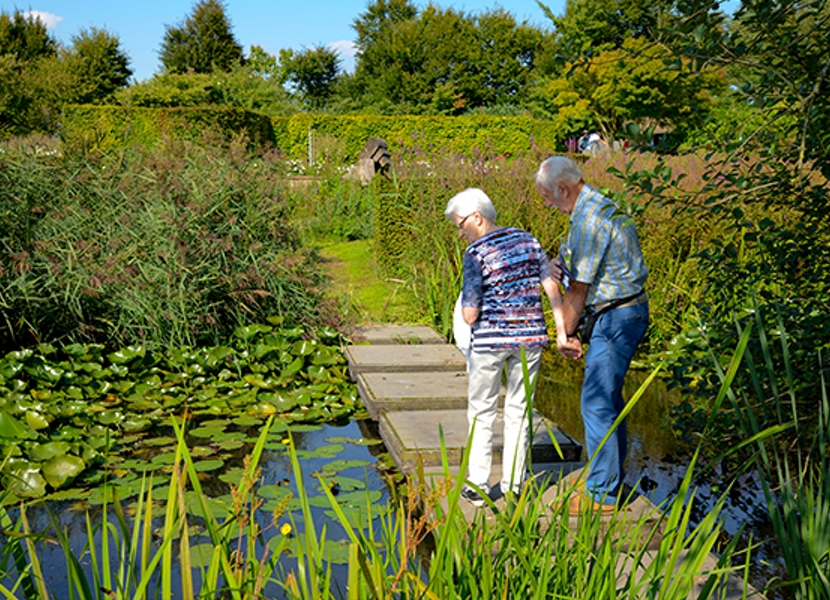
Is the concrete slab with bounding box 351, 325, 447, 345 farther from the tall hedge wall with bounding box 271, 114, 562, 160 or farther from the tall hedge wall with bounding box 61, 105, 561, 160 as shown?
the tall hedge wall with bounding box 271, 114, 562, 160

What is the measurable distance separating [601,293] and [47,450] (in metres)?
3.09

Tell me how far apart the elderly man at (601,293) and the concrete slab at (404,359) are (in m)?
2.66

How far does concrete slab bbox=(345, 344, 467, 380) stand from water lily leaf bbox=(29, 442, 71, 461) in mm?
2340

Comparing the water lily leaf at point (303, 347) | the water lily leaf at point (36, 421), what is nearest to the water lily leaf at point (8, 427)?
the water lily leaf at point (36, 421)

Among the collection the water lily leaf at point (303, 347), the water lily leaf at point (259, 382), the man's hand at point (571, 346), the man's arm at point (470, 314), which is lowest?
the water lily leaf at point (259, 382)

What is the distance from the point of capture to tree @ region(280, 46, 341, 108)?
51.2 m

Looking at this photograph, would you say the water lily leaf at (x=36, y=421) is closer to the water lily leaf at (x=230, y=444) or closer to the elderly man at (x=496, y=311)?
the water lily leaf at (x=230, y=444)

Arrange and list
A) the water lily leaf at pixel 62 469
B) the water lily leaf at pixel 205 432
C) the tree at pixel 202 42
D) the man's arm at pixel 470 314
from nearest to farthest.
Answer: the man's arm at pixel 470 314 → the water lily leaf at pixel 62 469 → the water lily leaf at pixel 205 432 → the tree at pixel 202 42

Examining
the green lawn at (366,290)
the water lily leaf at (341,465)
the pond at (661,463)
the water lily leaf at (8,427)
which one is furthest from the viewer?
the green lawn at (366,290)

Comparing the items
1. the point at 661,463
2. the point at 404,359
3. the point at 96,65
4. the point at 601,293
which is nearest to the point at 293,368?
the point at 404,359

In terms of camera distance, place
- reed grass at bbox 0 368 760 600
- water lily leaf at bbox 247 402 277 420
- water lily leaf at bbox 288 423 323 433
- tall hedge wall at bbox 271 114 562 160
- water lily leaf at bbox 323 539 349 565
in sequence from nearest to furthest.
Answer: reed grass at bbox 0 368 760 600 → water lily leaf at bbox 323 539 349 565 → water lily leaf at bbox 288 423 323 433 → water lily leaf at bbox 247 402 277 420 → tall hedge wall at bbox 271 114 562 160

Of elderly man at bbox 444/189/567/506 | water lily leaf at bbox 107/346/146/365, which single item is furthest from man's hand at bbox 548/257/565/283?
water lily leaf at bbox 107/346/146/365

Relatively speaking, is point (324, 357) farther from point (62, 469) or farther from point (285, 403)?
point (62, 469)

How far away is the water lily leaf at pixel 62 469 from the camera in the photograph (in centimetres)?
439
